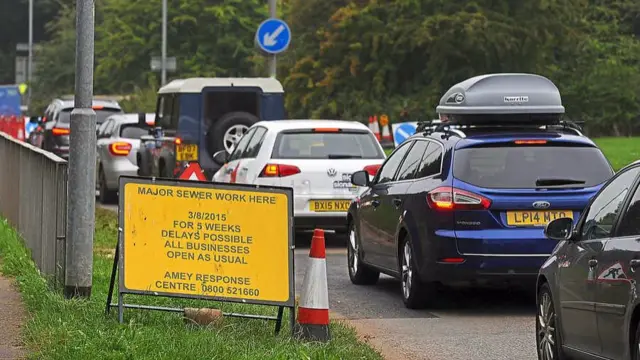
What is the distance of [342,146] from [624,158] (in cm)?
1983

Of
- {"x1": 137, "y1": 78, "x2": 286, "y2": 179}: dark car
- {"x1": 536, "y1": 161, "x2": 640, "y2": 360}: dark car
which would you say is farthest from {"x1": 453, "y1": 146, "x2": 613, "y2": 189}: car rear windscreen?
{"x1": 137, "y1": 78, "x2": 286, "y2": 179}: dark car

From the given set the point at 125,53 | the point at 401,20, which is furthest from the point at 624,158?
the point at 125,53

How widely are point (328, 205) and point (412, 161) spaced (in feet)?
15.3

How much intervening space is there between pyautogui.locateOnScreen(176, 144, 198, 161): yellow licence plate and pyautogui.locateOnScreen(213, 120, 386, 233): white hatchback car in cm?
460

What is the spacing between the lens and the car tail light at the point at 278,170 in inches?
695

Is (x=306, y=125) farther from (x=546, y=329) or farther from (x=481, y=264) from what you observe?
(x=546, y=329)

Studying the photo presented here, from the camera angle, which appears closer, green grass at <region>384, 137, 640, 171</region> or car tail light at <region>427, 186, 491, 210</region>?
car tail light at <region>427, 186, 491, 210</region>

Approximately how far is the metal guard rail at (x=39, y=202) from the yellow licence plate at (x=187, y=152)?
179 inches

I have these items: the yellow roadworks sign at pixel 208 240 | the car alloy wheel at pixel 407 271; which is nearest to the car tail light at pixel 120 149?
the car alloy wheel at pixel 407 271

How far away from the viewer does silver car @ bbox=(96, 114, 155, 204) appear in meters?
27.7

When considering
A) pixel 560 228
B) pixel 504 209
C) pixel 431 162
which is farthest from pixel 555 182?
pixel 560 228

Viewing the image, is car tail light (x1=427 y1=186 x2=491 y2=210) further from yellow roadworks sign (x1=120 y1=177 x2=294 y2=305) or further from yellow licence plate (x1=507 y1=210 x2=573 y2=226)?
yellow roadworks sign (x1=120 y1=177 x2=294 y2=305)

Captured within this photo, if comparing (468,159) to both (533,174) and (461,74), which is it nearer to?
(533,174)

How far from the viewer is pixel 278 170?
17.6 metres
